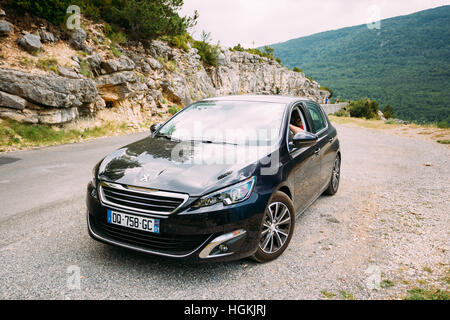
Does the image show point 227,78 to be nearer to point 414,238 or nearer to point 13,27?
point 13,27

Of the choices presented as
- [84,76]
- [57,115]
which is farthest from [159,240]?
[84,76]

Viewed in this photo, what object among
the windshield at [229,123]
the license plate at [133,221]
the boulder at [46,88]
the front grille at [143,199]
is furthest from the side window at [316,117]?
the boulder at [46,88]

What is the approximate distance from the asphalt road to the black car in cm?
30

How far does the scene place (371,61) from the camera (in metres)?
142

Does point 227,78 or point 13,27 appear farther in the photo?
point 227,78

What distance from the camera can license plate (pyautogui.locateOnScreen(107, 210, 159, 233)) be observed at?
276 cm

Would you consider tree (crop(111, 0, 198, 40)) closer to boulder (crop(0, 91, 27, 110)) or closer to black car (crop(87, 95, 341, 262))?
boulder (crop(0, 91, 27, 110))

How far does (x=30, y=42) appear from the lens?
447 inches

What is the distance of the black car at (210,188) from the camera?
276 centimetres

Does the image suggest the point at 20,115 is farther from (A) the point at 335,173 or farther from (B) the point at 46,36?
(A) the point at 335,173

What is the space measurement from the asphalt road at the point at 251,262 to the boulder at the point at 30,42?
728 centimetres

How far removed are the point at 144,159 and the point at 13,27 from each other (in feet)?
38.1

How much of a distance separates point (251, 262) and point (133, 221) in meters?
1.28

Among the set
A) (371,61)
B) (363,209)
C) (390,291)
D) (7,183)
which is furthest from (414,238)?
(371,61)
